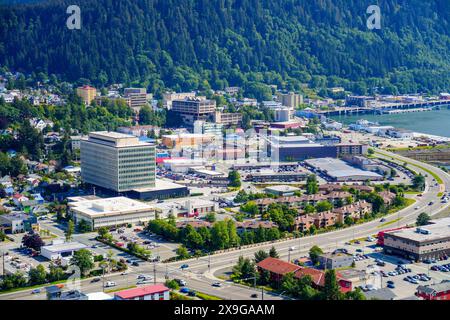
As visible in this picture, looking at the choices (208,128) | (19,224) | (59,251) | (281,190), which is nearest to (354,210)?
(281,190)

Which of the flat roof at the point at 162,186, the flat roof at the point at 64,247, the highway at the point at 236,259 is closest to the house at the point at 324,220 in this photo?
the highway at the point at 236,259

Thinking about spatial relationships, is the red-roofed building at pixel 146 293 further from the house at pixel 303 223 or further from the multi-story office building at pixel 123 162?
the multi-story office building at pixel 123 162

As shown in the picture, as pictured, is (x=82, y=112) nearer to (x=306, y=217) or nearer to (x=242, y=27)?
(x=306, y=217)

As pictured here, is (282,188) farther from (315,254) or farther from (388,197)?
(315,254)
